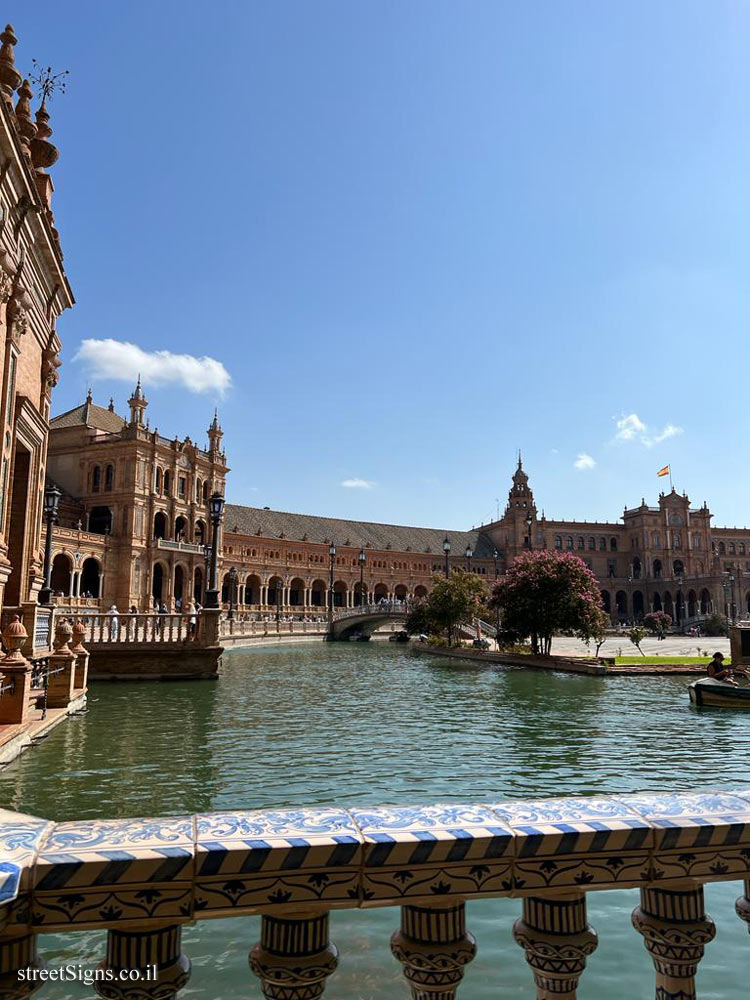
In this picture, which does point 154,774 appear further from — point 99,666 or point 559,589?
point 559,589

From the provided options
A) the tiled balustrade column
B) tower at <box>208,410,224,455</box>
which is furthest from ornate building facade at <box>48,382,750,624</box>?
the tiled balustrade column

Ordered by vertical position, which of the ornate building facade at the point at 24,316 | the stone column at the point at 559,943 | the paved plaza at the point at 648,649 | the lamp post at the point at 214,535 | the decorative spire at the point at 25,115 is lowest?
the paved plaza at the point at 648,649

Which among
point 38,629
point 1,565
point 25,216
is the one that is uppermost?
point 25,216

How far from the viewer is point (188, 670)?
A: 2831cm

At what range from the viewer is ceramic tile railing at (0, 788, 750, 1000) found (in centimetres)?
200

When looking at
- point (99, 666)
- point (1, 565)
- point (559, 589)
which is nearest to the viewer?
point (1, 565)

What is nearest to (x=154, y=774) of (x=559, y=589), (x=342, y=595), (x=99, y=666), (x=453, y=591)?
(x=99, y=666)

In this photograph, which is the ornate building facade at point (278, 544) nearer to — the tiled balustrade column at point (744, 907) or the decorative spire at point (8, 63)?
the decorative spire at point (8, 63)

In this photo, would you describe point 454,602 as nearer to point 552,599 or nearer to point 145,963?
point 552,599

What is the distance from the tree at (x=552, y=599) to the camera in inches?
1444

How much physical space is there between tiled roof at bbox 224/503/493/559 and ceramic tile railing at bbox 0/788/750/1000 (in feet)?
288

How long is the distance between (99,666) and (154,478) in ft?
130

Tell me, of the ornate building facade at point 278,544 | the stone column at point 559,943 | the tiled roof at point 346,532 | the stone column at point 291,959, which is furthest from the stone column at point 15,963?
the tiled roof at point 346,532

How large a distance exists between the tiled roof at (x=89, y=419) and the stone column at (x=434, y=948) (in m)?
69.7
